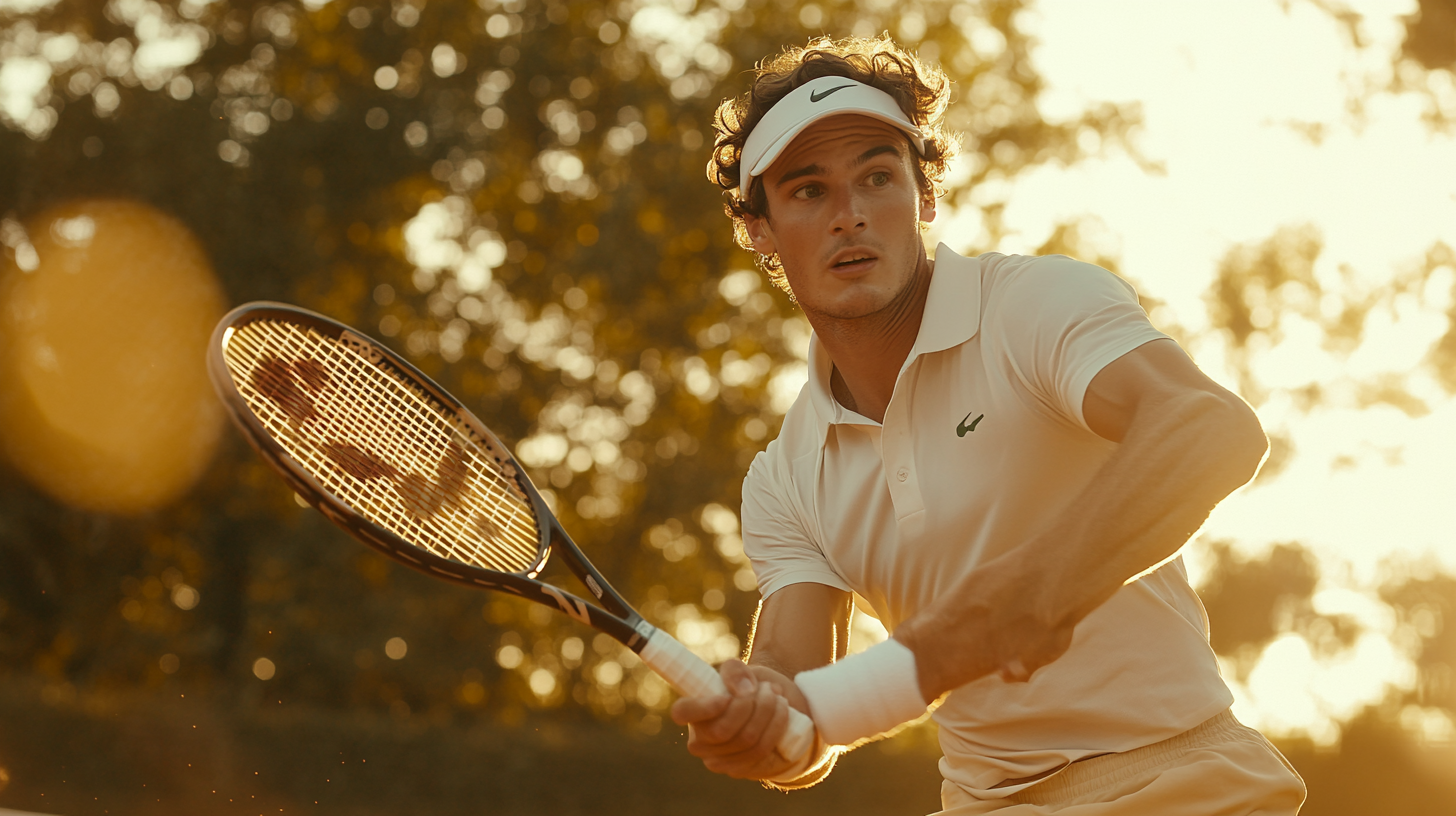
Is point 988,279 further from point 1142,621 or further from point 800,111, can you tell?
point 1142,621

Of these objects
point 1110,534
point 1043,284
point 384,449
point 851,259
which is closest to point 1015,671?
point 1110,534

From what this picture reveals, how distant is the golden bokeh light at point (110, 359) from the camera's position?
16875mm

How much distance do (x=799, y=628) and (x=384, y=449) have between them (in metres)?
1.23

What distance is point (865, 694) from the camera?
2369mm

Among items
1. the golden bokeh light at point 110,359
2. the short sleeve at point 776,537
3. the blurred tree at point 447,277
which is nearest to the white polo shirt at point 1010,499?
the short sleeve at point 776,537

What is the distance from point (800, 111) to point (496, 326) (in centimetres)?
1553

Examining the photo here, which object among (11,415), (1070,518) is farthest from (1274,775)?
(11,415)

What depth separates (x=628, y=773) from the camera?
47.6 ft

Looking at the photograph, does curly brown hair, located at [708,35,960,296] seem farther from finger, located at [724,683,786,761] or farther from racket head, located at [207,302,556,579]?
finger, located at [724,683,786,761]

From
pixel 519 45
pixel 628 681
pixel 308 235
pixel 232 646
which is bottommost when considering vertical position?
pixel 232 646

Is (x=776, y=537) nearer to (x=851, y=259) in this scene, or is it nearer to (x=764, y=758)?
(x=851, y=259)

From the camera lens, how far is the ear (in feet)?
11.8

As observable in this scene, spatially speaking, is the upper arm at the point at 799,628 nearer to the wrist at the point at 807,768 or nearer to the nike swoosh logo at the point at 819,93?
the wrist at the point at 807,768

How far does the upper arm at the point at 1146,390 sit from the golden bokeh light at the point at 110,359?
1617 centimetres
